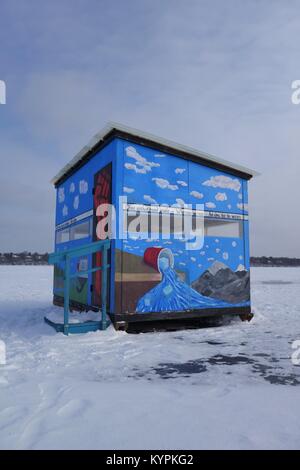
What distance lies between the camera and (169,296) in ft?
22.7

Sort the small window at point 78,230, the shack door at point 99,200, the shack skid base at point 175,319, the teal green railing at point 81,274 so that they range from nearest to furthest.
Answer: the teal green railing at point 81,274 < the shack skid base at point 175,319 < the shack door at point 99,200 < the small window at point 78,230

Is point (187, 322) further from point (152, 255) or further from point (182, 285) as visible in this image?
point (152, 255)

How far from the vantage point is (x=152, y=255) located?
6.77 m

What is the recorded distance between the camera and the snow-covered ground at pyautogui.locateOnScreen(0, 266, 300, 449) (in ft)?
7.54

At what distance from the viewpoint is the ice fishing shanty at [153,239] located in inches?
254

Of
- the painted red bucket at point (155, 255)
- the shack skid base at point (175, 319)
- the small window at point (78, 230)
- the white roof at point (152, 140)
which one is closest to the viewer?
the shack skid base at point (175, 319)

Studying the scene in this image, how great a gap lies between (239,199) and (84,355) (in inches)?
207

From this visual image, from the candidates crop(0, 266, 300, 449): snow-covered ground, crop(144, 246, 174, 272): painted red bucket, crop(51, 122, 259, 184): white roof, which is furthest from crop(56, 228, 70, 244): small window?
crop(0, 266, 300, 449): snow-covered ground

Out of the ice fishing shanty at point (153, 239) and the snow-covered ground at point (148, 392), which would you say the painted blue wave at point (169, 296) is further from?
the snow-covered ground at point (148, 392)

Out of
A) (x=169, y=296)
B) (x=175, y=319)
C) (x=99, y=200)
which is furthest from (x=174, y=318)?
(x=99, y=200)

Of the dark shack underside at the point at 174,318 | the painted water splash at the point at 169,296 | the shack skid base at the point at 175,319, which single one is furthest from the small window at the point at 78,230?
the shack skid base at the point at 175,319

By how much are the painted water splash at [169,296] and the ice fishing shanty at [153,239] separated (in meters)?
0.02

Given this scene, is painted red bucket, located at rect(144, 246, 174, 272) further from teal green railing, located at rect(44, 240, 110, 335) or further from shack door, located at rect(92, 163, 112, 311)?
shack door, located at rect(92, 163, 112, 311)

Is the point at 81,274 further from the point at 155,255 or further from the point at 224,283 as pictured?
the point at 224,283
